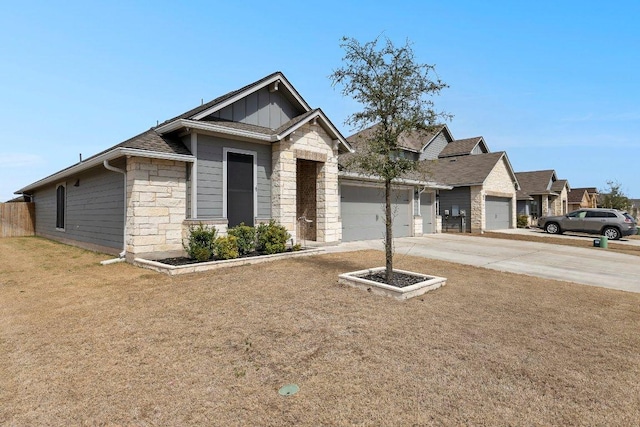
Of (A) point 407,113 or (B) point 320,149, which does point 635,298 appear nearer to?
(A) point 407,113

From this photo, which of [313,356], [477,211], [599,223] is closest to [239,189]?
[313,356]

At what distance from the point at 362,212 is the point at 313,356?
11992 mm

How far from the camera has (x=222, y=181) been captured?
10.1 m

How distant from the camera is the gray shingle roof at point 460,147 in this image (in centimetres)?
2730

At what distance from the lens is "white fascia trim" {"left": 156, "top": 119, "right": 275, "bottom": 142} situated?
9234 mm

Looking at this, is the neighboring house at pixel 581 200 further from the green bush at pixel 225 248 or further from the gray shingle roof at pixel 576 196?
the green bush at pixel 225 248

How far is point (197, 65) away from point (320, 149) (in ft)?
17.4

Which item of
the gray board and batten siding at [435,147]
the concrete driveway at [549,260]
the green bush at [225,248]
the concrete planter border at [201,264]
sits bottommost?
the concrete driveway at [549,260]

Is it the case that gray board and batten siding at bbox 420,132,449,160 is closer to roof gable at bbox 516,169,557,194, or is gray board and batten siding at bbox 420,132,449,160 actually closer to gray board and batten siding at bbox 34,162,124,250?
roof gable at bbox 516,169,557,194

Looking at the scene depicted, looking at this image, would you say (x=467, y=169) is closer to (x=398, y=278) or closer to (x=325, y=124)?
(x=325, y=124)

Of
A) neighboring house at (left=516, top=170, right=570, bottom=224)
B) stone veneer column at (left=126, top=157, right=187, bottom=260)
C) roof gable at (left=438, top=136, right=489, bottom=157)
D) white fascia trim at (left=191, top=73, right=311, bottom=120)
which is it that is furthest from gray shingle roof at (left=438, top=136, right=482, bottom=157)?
stone veneer column at (left=126, top=157, right=187, bottom=260)

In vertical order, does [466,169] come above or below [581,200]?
above

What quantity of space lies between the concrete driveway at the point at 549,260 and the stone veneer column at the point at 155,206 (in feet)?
17.5

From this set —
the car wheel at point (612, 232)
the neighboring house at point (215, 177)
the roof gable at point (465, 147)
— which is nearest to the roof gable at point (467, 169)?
the roof gable at point (465, 147)
